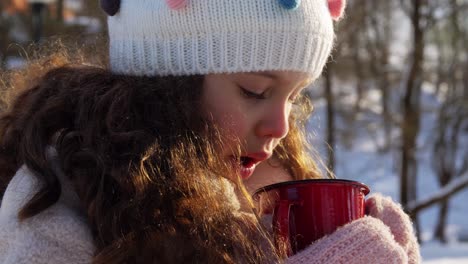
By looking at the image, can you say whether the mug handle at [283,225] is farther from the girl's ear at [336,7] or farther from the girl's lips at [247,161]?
the girl's ear at [336,7]

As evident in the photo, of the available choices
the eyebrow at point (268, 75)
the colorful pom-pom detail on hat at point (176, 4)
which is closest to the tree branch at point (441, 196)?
the eyebrow at point (268, 75)

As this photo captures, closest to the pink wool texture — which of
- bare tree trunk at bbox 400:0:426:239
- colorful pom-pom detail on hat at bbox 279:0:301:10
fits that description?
colorful pom-pom detail on hat at bbox 279:0:301:10

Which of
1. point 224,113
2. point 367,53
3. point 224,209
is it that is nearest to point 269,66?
point 224,113

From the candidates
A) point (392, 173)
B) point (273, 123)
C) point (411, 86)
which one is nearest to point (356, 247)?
point (273, 123)

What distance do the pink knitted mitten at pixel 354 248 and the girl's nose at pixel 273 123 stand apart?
0.98 ft

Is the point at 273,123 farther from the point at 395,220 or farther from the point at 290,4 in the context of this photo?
the point at 395,220

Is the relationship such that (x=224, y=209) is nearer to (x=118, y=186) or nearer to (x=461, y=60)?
(x=118, y=186)

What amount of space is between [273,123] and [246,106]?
0.27ft

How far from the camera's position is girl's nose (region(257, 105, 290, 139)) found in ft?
5.57

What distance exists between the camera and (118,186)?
148cm

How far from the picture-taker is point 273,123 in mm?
1702

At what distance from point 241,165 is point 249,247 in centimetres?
33

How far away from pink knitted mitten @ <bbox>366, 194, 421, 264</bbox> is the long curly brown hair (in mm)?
432

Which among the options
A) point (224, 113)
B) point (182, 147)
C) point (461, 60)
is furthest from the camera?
point (461, 60)
